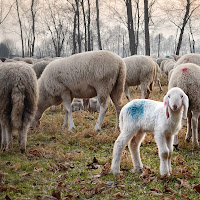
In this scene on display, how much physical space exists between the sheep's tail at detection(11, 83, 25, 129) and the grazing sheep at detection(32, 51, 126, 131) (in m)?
2.26

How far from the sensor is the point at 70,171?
4266mm

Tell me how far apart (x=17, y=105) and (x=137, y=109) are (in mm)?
2108

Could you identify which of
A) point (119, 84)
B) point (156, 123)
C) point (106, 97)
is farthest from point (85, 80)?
point (156, 123)

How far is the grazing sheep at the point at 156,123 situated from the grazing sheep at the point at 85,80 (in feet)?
9.09

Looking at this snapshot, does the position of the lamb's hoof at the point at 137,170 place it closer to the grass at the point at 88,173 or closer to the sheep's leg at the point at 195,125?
the grass at the point at 88,173

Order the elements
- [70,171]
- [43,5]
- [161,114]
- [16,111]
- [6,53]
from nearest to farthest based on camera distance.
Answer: [161,114] → [70,171] → [16,111] → [43,5] → [6,53]

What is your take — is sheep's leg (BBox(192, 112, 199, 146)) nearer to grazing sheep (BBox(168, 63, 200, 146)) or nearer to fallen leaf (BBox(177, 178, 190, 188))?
grazing sheep (BBox(168, 63, 200, 146))

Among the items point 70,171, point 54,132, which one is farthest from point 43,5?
point 70,171

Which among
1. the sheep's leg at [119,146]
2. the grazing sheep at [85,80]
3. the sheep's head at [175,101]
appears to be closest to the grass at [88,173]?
the sheep's leg at [119,146]

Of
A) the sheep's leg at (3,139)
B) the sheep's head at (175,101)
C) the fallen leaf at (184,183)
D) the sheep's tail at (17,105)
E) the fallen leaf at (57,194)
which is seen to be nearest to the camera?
the fallen leaf at (57,194)

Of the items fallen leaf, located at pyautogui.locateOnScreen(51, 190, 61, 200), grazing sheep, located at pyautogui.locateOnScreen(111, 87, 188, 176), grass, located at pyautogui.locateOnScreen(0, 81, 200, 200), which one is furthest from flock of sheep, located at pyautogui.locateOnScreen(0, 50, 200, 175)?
fallen leaf, located at pyautogui.locateOnScreen(51, 190, 61, 200)

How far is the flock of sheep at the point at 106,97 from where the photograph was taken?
3703 millimetres

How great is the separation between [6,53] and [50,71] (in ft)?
299

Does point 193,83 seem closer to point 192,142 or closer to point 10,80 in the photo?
point 192,142
